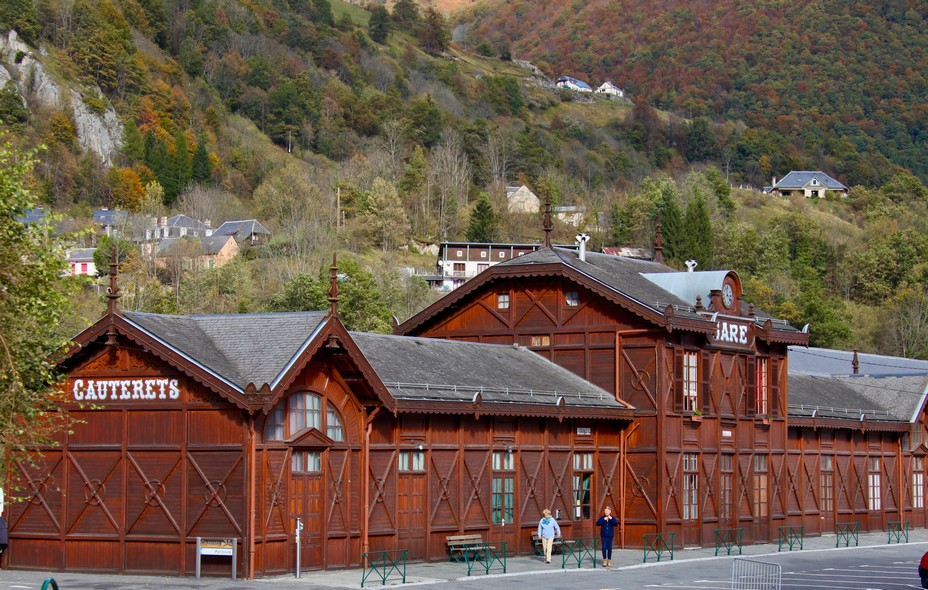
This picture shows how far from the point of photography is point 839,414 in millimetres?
59969

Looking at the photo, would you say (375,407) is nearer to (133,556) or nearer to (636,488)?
(133,556)

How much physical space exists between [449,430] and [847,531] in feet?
79.2

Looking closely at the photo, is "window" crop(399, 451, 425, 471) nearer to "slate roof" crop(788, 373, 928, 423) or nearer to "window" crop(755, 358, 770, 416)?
"window" crop(755, 358, 770, 416)

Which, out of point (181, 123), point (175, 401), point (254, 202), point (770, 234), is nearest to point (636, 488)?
point (175, 401)

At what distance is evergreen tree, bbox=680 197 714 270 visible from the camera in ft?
416

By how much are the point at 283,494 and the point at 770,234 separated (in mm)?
115700

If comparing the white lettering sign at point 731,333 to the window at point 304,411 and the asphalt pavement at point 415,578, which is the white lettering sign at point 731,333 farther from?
the window at point 304,411

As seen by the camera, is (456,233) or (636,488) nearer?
(636,488)

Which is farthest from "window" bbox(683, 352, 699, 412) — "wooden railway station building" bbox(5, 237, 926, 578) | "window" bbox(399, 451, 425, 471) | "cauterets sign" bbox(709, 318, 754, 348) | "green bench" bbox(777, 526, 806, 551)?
"window" bbox(399, 451, 425, 471)

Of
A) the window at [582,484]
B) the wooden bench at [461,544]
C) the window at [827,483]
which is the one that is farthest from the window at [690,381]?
the window at [827,483]

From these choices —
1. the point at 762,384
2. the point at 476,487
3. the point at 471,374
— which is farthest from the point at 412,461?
the point at 762,384

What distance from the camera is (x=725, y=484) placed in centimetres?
5288

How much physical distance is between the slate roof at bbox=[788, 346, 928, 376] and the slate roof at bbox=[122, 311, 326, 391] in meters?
44.2

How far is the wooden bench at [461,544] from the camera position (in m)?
42.3
